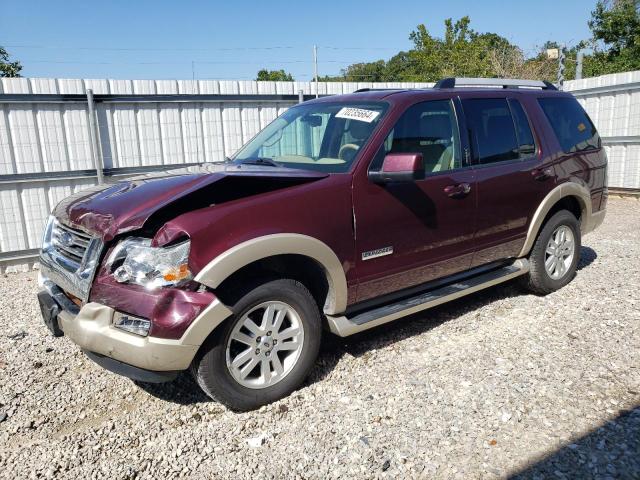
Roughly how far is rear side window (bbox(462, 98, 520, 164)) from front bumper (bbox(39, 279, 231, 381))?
266 cm

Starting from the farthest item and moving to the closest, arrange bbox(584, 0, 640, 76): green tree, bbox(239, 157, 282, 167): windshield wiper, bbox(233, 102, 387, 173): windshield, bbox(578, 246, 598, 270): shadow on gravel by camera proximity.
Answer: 1. bbox(584, 0, 640, 76): green tree
2. bbox(578, 246, 598, 270): shadow on gravel
3. bbox(239, 157, 282, 167): windshield wiper
4. bbox(233, 102, 387, 173): windshield

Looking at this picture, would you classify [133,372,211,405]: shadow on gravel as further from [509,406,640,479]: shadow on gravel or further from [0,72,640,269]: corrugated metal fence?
[0,72,640,269]: corrugated metal fence

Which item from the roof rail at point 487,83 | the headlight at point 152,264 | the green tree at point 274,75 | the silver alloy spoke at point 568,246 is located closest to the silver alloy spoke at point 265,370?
the headlight at point 152,264

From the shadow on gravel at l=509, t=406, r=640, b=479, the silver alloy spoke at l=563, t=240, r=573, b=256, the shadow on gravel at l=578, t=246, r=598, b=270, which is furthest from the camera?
the shadow on gravel at l=578, t=246, r=598, b=270

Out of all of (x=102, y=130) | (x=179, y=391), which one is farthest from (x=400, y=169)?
(x=102, y=130)

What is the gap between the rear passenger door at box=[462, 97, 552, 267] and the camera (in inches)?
174

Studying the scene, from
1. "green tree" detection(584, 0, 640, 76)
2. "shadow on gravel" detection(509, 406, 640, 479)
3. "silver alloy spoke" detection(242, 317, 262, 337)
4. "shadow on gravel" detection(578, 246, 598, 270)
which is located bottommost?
"shadow on gravel" detection(578, 246, 598, 270)

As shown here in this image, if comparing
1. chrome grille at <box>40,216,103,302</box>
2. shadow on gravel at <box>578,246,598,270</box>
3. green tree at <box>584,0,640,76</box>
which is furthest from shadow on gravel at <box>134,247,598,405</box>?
green tree at <box>584,0,640,76</box>

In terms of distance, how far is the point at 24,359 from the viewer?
14.0 ft

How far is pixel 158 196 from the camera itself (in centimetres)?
311

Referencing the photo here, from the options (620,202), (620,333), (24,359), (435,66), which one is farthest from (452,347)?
(435,66)

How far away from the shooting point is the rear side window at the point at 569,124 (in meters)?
5.15

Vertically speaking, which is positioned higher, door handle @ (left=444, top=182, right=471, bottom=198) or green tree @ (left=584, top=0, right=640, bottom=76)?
green tree @ (left=584, top=0, right=640, bottom=76)

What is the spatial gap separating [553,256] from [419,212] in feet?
7.05
